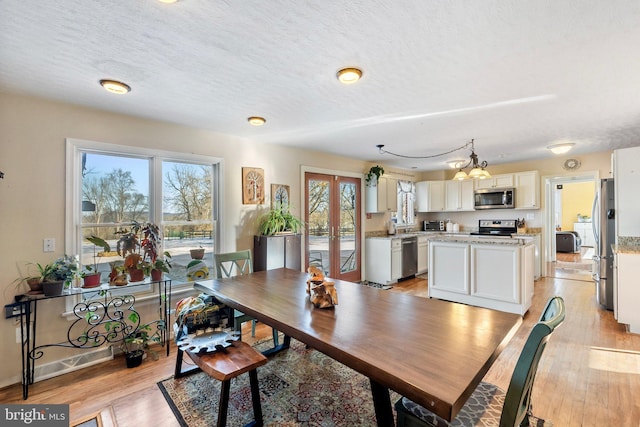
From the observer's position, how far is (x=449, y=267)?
414cm

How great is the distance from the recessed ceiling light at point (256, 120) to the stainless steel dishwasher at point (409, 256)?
11.8 ft

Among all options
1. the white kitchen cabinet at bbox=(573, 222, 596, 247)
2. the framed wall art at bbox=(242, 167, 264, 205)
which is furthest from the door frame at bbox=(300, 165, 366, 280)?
the white kitchen cabinet at bbox=(573, 222, 596, 247)

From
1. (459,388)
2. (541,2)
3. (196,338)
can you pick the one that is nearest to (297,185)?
(196,338)

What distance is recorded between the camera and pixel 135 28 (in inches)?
61.4

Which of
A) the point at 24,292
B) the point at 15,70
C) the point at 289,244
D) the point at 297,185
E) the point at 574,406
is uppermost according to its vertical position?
the point at 15,70

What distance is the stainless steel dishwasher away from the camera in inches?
219

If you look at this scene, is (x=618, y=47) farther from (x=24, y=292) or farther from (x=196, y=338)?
(x=24, y=292)

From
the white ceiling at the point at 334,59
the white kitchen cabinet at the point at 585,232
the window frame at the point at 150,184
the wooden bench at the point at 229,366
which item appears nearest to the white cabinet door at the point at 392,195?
the white ceiling at the point at 334,59

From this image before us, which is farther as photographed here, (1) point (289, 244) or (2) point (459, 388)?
(1) point (289, 244)

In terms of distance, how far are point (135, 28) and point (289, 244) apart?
9.24ft

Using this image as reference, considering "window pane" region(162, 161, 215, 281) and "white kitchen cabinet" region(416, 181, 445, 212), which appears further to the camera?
"white kitchen cabinet" region(416, 181, 445, 212)

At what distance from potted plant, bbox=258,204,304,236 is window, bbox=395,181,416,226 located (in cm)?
302

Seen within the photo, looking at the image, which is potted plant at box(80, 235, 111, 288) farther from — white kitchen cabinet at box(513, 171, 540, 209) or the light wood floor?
white kitchen cabinet at box(513, 171, 540, 209)

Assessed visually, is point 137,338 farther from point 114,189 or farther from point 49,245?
point 114,189
